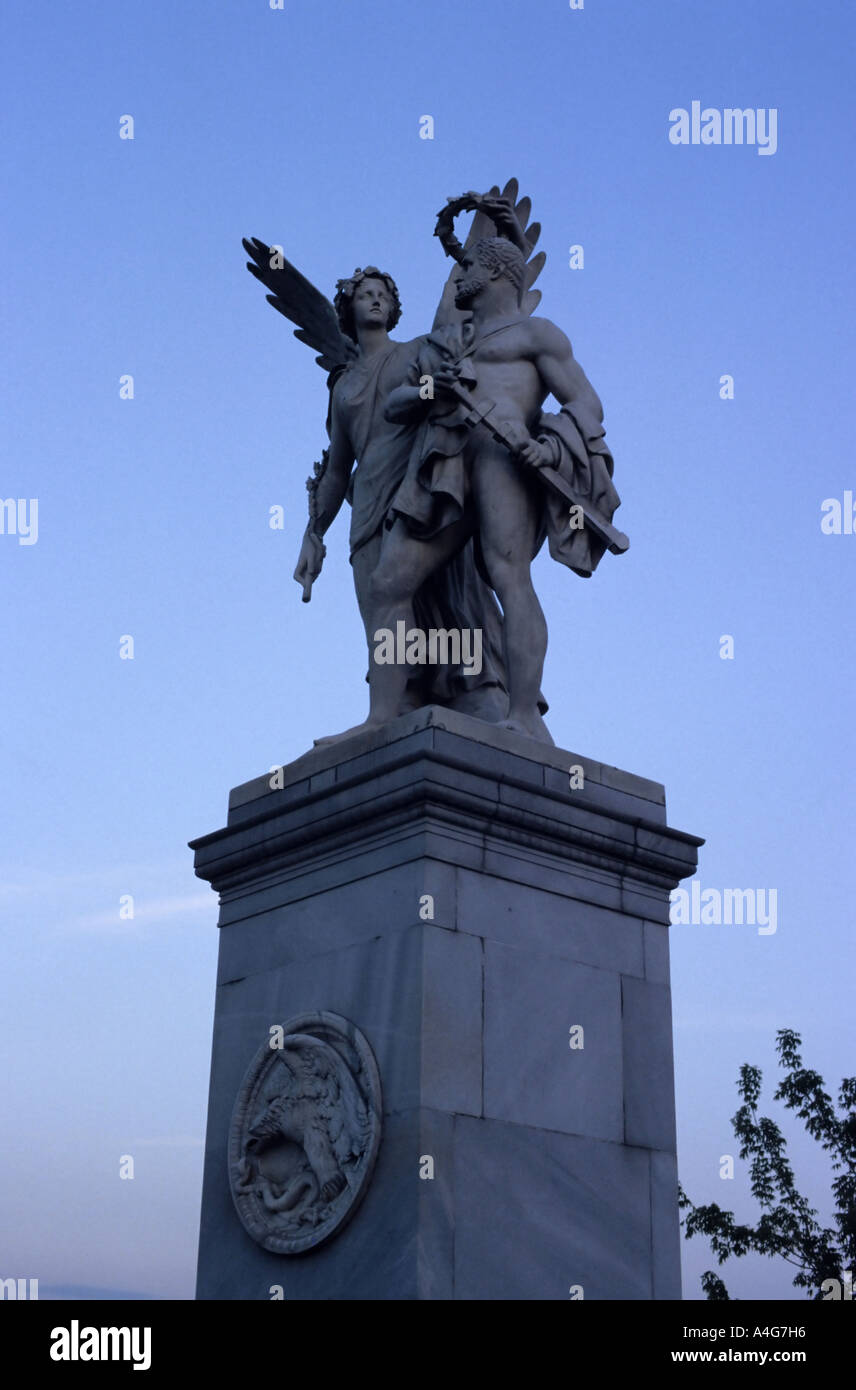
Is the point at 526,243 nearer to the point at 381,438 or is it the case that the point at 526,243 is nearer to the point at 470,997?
the point at 381,438

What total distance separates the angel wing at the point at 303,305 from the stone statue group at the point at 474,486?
0.47 m

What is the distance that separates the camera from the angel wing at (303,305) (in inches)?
456

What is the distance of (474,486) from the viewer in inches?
401

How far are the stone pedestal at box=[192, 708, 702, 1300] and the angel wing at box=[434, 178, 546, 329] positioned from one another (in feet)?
11.1

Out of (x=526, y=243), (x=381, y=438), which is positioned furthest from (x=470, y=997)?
(x=526, y=243)

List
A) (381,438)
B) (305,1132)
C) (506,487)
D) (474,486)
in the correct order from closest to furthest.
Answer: (305,1132), (506,487), (474,486), (381,438)

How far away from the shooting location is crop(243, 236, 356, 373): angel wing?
11578 millimetres

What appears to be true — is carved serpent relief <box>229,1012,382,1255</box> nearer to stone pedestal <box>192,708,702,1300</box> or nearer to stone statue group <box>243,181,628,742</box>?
stone pedestal <box>192,708,702,1300</box>

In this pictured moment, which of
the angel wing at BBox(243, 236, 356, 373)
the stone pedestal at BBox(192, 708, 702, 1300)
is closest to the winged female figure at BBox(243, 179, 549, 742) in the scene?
the angel wing at BBox(243, 236, 356, 373)

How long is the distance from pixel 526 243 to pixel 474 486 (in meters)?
2.09

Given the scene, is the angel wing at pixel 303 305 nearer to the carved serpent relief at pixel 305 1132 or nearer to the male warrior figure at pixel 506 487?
the male warrior figure at pixel 506 487

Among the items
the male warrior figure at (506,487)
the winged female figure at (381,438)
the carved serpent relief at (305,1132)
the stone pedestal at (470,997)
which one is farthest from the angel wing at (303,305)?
the carved serpent relief at (305,1132)

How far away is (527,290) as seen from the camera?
36.7 feet
